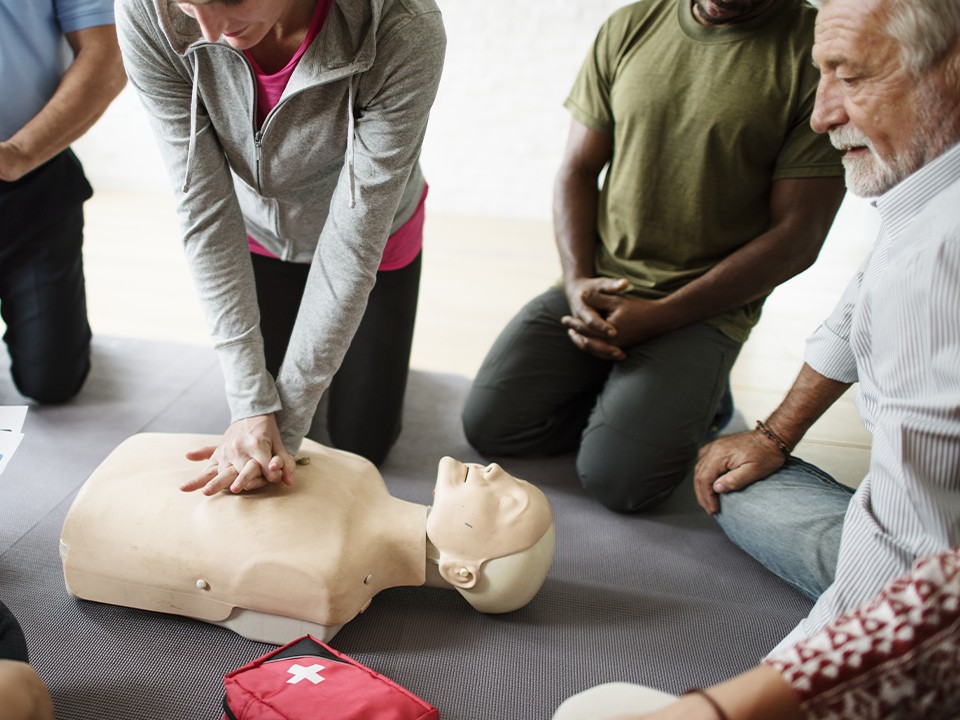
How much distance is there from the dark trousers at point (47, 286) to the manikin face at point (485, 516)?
45.8 inches

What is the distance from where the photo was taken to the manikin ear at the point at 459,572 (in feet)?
4.40

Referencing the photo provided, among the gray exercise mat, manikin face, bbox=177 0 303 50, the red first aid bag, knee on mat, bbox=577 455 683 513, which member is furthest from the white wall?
the red first aid bag

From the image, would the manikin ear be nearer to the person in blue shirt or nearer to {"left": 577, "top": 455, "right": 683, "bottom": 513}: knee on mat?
{"left": 577, "top": 455, "right": 683, "bottom": 513}: knee on mat

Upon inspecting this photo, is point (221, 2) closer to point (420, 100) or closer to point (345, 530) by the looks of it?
point (420, 100)

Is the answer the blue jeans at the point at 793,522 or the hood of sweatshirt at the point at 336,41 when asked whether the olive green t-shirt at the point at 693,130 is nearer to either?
the blue jeans at the point at 793,522

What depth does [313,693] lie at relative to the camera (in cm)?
A: 112

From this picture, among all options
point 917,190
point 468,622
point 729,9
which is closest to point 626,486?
point 468,622

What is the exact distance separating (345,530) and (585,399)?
0.87 m

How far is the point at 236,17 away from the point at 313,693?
938mm

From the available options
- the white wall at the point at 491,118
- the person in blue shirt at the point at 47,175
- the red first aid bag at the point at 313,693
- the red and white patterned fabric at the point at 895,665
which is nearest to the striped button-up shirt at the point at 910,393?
the red and white patterned fabric at the point at 895,665

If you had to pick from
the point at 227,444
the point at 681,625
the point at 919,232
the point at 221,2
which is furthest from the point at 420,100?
the point at 681,625

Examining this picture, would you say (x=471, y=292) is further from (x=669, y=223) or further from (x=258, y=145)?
(x=258, y=145)

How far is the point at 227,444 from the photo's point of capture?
1.37 m

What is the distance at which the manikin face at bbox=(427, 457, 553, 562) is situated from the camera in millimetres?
1330
